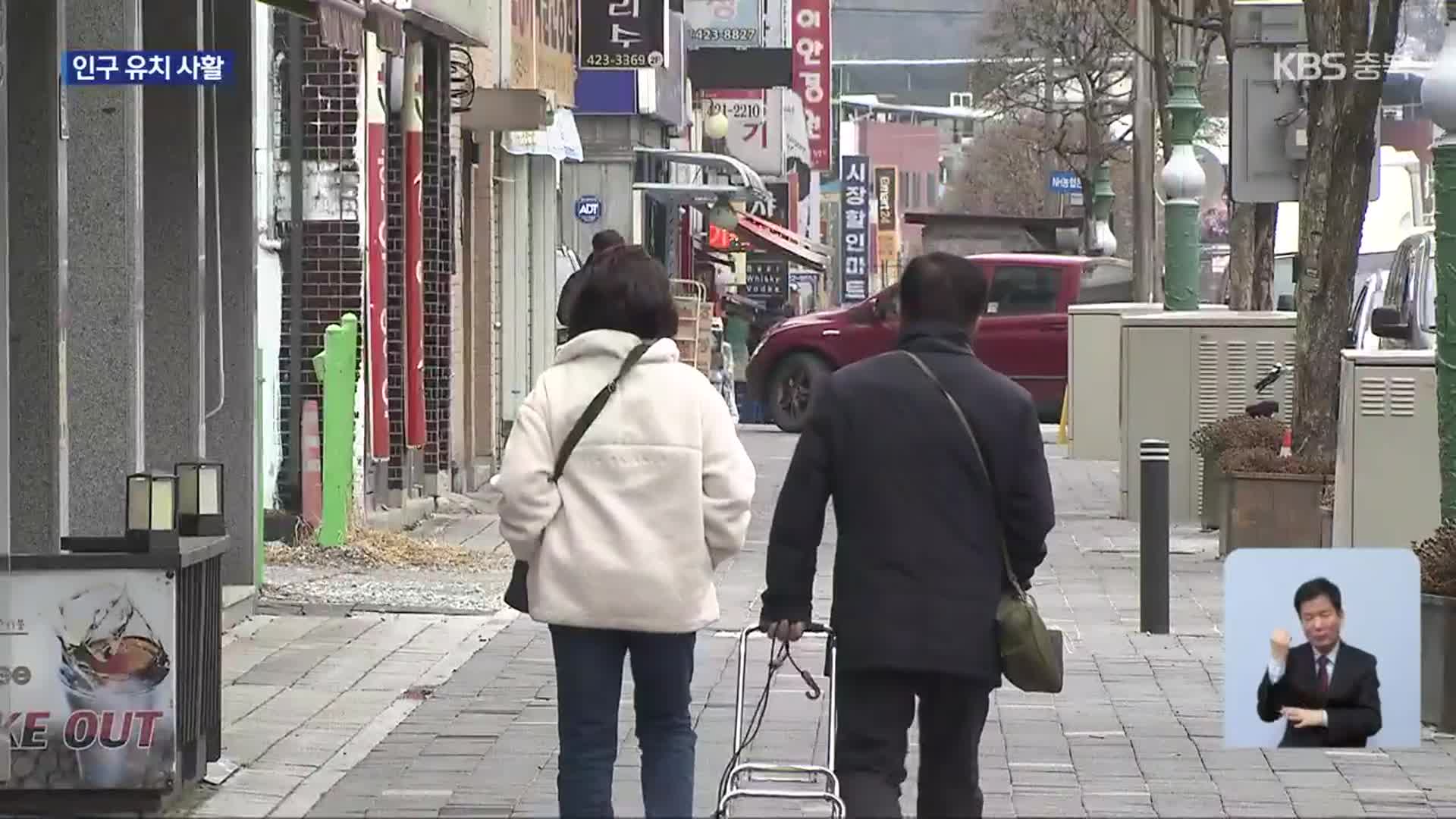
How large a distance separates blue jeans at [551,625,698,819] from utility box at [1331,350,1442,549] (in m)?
6.37

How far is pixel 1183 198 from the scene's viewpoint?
893 inches

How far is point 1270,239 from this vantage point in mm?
22953

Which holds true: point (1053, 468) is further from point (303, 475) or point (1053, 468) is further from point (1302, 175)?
point (303, 475)

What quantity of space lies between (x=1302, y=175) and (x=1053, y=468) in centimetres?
898

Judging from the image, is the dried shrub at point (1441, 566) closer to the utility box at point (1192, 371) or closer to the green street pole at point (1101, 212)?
the utility box at point (1192, 371)

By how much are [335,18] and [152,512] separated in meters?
4.11

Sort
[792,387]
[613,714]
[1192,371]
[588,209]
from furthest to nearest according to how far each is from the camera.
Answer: [792,387] < [588,209] < [1192,371] < [613,714]

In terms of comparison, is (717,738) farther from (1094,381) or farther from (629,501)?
(1094,381)

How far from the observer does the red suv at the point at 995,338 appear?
3030 cm

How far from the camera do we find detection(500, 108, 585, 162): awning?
899 inches

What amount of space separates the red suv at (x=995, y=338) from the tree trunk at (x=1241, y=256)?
3628mm

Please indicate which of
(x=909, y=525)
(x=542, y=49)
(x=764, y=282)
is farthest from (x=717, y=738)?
(x=764, y=282)

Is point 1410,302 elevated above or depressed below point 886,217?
below

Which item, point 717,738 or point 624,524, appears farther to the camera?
point 717,738
